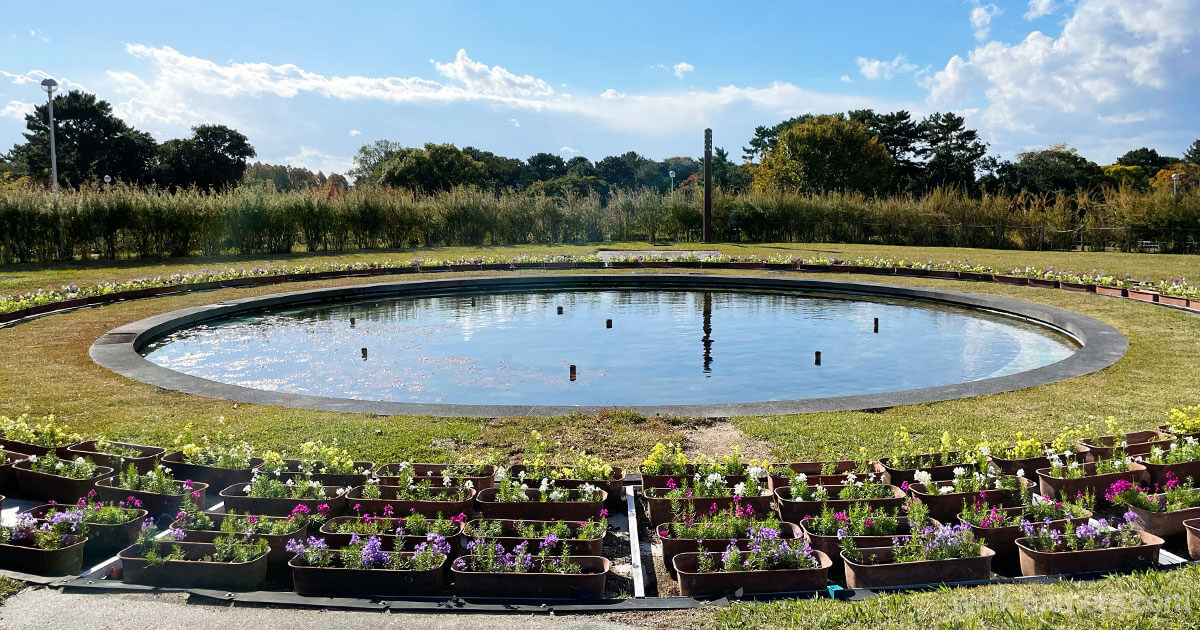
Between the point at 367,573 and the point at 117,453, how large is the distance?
2.35 metres

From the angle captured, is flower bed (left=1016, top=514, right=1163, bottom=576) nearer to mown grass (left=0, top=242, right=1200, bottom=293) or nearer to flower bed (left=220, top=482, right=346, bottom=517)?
flower bed (left=220, top=482, right=346, bottom=517)

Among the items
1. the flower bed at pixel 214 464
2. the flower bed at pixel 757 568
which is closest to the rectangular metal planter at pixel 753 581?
the flower bed at pixel 757 568

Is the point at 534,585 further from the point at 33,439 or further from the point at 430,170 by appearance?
the point at 430,170

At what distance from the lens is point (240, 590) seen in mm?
3434

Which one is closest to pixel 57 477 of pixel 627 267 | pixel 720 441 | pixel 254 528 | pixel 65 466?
pixel 65 466

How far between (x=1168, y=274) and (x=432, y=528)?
57.1 ft

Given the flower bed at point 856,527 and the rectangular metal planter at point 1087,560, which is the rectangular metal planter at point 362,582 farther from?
the rectangular metal planter at point 1087,560

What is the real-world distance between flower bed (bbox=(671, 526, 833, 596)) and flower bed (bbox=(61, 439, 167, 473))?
317 cm

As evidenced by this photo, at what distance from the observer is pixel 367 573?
341cm

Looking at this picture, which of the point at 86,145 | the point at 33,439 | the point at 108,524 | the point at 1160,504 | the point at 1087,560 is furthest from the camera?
the point at 86,145

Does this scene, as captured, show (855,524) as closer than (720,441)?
Yes

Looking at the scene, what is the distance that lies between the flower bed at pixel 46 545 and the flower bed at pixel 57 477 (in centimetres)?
57

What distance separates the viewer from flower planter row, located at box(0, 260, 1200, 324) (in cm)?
1187

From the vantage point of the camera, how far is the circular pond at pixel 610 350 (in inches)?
286
